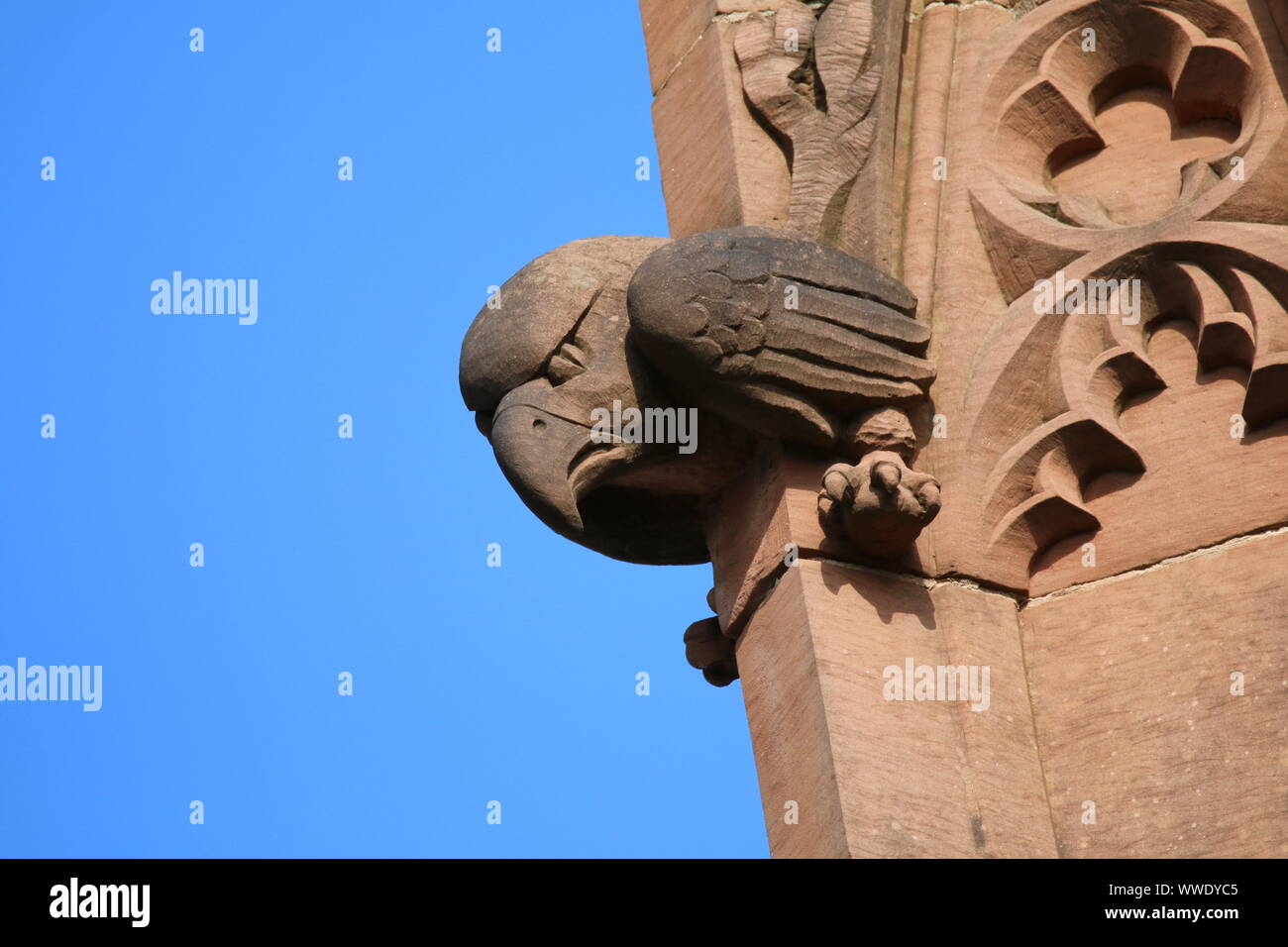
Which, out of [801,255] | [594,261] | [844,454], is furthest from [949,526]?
[594,261]

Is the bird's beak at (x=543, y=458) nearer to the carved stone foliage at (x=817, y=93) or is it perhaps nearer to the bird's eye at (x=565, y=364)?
the bird's eye at (x=565, y=364)

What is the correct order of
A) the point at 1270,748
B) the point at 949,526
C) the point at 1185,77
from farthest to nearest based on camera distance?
the point at 1185,77 → the point at 949,526 → the point at 1270,748

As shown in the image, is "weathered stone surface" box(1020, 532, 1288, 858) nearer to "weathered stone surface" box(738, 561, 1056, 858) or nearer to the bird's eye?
"weathered stone surface" box(738, 561, 1056, 858)

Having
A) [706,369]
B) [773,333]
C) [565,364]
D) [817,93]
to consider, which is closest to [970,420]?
[773,333]

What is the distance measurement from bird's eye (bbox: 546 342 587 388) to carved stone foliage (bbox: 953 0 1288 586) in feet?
2.94

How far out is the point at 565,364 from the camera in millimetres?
5684

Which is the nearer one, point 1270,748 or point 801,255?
point 1270,748

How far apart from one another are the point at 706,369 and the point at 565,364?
410 millimetres

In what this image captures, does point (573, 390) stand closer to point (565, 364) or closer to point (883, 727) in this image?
point (565, 364)

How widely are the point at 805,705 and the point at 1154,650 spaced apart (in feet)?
2.49

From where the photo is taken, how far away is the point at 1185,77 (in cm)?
600

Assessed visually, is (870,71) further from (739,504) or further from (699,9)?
(739,504)

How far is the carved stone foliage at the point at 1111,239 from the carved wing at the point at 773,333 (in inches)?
10.7
